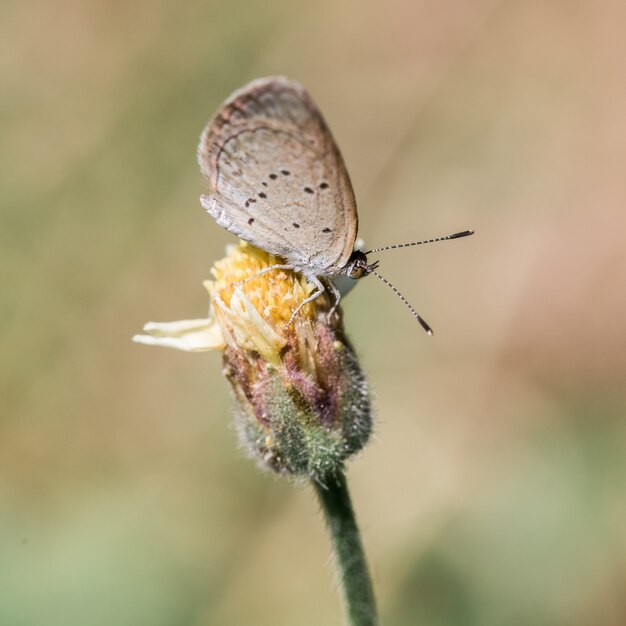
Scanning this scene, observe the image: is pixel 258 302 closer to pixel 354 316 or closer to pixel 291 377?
pixel 291 377

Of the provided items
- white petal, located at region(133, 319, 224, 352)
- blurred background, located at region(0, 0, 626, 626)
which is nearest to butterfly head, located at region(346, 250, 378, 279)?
white petal, located at region(133, 319, 224, 352)

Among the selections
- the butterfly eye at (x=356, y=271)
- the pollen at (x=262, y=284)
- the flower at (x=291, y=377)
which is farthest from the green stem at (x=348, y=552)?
the butterfly eye at (x=356, y=271)

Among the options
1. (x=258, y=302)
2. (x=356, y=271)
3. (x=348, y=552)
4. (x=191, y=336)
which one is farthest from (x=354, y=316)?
(x=348, y=552)

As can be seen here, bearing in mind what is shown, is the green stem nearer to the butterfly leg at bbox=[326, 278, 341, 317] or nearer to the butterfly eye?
the butterfly leg at bbox=[326, 278, 341, 317]

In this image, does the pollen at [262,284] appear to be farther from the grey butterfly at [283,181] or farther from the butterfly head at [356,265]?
the butterfly head at [356,265]

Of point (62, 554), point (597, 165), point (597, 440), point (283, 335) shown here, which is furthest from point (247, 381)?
point (597, 165)

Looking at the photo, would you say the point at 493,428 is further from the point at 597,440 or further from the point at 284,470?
the point at 284,470
